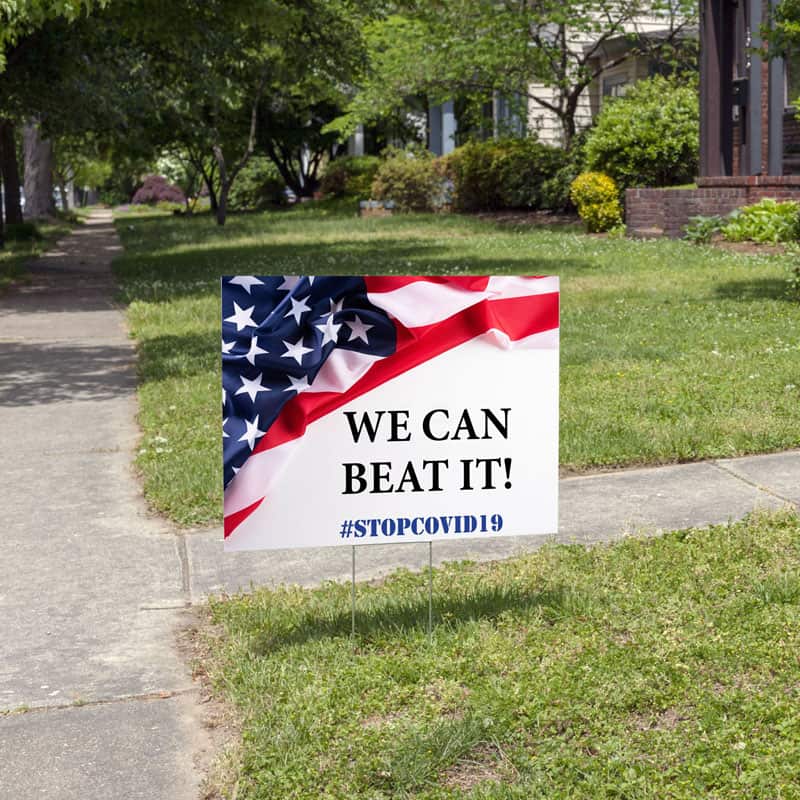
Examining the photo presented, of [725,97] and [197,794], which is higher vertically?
[725,97]

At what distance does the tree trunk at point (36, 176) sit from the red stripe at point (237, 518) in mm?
45825

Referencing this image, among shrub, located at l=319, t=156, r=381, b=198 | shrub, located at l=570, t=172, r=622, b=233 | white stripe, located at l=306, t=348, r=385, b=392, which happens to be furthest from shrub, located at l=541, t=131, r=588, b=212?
white stripe, located at l=306, t=348, r=385, b=392

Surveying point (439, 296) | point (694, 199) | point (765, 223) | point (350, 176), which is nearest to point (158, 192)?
point (350, 176)

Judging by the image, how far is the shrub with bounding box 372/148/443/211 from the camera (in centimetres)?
3753

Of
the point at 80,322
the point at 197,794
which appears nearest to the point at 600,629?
the point at 197,794

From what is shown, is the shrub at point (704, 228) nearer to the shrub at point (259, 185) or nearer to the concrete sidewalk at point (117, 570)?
the concrete sidewalk at point (117, 570)

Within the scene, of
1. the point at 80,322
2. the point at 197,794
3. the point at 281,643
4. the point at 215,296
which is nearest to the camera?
the point at 197,794

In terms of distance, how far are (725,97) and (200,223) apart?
2229 cm

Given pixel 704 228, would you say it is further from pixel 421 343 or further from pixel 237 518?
pixel 237 518

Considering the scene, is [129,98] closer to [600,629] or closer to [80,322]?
[80,322]

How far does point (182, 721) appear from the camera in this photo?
3971 mm

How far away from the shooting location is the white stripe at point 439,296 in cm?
429

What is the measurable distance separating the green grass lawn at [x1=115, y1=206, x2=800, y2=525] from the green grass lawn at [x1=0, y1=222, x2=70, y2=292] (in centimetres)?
180

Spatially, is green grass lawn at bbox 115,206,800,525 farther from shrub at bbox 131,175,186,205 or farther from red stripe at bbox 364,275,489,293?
shrub at bbox 131,175,186,205
